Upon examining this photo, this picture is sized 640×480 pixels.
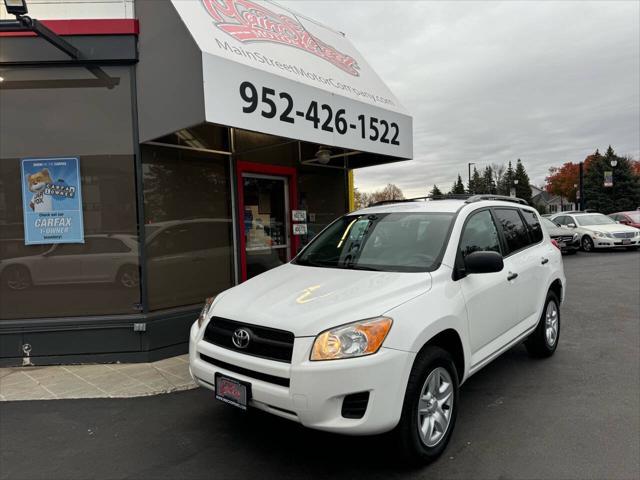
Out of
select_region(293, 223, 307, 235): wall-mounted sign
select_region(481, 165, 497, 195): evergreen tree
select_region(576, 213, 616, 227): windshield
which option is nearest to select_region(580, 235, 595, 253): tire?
select_region(576, 213, 616, 227): windshield

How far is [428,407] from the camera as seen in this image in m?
2.98

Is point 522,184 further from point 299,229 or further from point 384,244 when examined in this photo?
point 384,244

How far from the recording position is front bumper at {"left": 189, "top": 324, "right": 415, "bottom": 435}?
259cm

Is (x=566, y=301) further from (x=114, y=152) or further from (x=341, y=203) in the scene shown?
(x=114, y=152)

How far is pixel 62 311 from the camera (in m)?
5.46

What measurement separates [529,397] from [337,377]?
241 cm

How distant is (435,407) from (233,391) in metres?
1.38

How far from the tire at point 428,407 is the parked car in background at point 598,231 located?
1639 centimetres

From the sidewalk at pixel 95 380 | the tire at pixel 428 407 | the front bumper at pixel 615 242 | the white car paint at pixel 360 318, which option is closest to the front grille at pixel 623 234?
the front bumper at pixel 615 242

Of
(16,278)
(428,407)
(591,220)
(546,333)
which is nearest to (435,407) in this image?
(428,407)

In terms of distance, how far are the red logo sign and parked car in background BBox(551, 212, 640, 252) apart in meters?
13.6

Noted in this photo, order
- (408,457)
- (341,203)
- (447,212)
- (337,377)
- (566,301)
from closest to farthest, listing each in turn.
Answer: (337,377), (408,457), (447,212), (566,301), (341,203)

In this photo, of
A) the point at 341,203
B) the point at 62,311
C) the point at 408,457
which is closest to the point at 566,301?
the point at 341,203

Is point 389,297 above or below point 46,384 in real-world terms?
above
